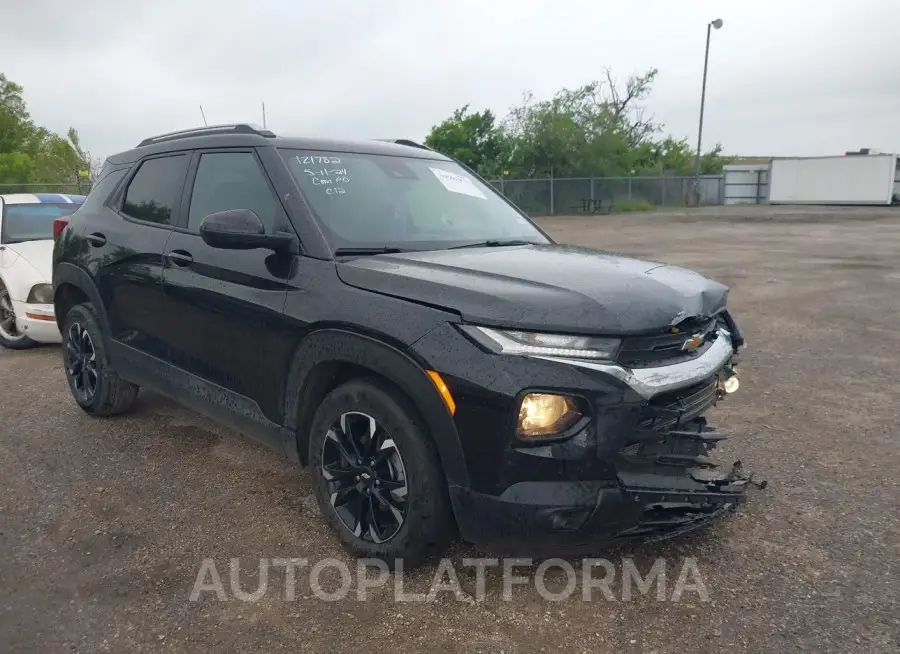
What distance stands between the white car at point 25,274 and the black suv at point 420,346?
2.90 m

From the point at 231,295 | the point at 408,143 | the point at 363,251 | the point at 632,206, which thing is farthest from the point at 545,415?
the point at 632,206

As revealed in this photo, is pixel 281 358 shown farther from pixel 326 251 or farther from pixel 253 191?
pixel 253 191

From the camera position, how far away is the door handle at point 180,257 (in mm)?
3701

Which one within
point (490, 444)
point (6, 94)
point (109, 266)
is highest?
point (6, 94)

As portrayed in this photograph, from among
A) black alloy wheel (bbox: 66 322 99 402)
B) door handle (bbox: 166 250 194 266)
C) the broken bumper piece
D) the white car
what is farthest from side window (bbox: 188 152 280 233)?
the white car

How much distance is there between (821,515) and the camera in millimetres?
3418

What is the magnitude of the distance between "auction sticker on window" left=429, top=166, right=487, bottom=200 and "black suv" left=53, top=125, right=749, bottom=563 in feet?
0.07

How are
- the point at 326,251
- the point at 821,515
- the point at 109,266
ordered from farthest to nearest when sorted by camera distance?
1. the point at 109,266
2. the point at 821,515
3. the point at 326,251

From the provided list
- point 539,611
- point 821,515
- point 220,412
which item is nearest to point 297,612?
point 539,611

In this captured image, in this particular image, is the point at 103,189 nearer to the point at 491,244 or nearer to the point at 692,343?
the point at 491,244

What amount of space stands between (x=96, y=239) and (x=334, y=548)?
263cm

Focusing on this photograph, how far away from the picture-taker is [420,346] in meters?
2.60

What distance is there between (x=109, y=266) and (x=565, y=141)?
3442 cm

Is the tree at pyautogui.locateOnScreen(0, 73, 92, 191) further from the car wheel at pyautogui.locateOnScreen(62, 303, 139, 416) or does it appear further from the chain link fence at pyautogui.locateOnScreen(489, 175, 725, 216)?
the car wheel at pyautogui.locateOnScreen(62, 303, 139, 416)
